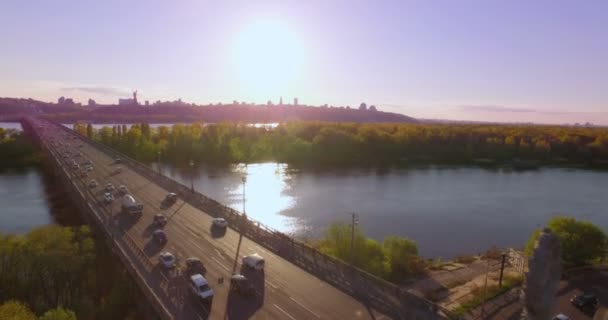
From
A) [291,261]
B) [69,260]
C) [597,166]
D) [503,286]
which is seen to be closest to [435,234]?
[503,286]

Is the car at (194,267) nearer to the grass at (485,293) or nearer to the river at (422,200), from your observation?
the grass at (485,293)

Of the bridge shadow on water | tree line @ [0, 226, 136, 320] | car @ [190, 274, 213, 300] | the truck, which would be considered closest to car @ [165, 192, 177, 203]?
the truck

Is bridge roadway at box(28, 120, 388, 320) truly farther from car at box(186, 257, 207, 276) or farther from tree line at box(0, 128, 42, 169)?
tree line at box(0, 128, 42, 169)

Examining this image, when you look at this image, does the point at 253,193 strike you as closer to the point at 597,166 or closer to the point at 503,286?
the point at 503,286

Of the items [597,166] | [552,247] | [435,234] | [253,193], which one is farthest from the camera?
[597,166]

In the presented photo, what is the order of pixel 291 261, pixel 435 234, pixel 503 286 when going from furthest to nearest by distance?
1. pixel 435 234
2. pixel 503 286
3. pixel 291 261

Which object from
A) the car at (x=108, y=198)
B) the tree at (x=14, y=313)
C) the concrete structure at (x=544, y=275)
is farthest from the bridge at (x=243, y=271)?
the concrete structure at (x=544, y=275)

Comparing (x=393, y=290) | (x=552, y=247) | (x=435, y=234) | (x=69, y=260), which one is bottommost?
(x=435, y=234)
